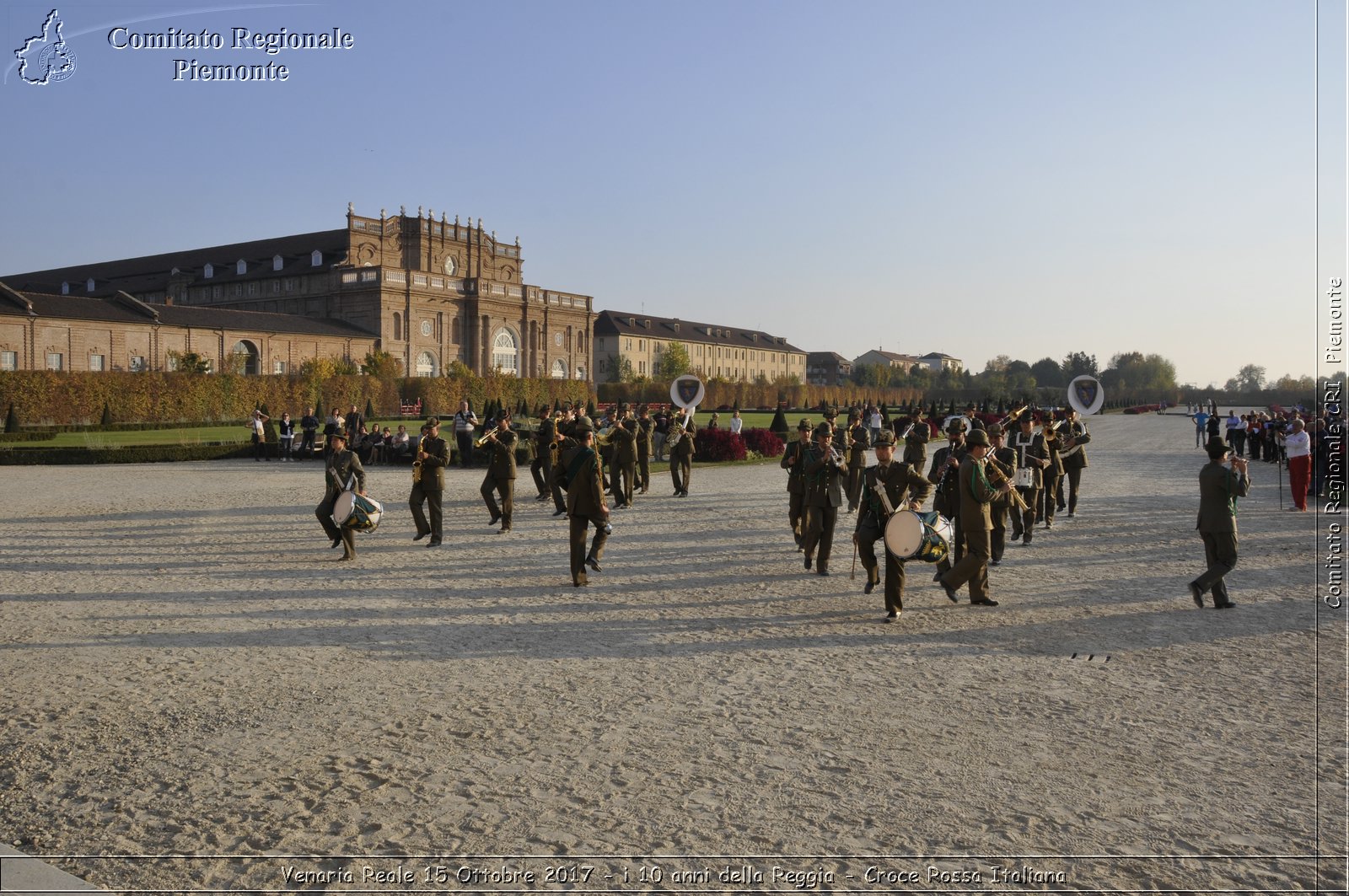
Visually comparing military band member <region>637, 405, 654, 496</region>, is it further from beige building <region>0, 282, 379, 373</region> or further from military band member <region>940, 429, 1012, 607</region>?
beige building <region>0, 282, 379, 373</region>

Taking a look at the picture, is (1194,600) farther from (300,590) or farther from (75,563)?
(75,563)

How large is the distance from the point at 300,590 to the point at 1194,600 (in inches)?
337

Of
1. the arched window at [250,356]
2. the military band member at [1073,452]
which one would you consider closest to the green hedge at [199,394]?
the arched window at [250,356]

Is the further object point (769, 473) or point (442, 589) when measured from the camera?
point (769, 473)

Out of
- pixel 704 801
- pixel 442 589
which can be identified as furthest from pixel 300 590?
pixel 704 801

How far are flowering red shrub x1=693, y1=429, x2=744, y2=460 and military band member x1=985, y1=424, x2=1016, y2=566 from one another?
17657 millimetres

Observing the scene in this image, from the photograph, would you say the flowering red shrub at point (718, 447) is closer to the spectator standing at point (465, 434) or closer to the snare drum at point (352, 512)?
the spectator standing at point (465, 434)

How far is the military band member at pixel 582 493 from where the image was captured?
10.3 metres

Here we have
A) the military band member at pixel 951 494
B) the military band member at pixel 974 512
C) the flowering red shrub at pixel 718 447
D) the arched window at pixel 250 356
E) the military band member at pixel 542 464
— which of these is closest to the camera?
the military band member at pixel 974 512

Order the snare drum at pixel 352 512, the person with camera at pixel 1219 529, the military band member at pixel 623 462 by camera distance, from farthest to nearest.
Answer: the military band member at pixel 623 462, the snare drum at pixel 352 512, the person with camera at pixel 1219 529

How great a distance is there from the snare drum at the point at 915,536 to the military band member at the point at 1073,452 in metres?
7.22

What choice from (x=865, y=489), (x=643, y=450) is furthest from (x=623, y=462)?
(x=865, y=489)

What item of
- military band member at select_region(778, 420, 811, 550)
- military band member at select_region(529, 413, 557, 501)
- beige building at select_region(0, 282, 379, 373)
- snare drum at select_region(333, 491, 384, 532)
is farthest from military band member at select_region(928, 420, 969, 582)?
beige building at select_region(0, 282, 379, 373)

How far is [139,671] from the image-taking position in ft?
23.5
